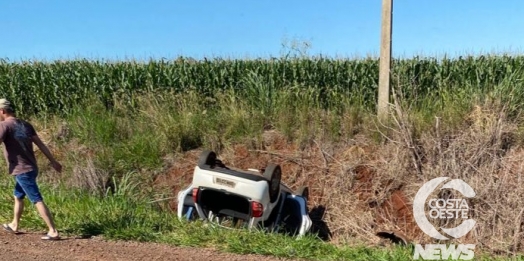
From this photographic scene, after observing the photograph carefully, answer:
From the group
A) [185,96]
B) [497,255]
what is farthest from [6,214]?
[497,255]

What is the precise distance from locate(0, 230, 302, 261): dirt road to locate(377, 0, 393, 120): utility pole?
4.48 m

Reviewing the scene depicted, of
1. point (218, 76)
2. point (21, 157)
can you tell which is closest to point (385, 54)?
point (218, 76)

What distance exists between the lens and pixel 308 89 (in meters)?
11.6

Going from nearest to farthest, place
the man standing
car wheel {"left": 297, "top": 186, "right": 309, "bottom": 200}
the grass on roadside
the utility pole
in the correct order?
the grass on roadside < the man standing < car wheel {"left": 297, "top": 186, "right": 309, "bottom": 200} < the utility pole

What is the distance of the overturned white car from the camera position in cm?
683

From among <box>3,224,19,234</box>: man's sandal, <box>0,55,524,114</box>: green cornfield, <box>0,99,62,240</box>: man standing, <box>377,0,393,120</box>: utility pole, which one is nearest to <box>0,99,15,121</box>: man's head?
<box>0,99,62,240</box>: man standing

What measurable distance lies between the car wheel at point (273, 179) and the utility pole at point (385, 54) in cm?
319

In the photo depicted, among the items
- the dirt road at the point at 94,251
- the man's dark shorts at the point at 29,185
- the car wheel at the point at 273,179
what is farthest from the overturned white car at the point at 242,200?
the man's dark shorts at the point at 29,185

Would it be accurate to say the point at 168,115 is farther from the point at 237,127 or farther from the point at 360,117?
the point at 360,117

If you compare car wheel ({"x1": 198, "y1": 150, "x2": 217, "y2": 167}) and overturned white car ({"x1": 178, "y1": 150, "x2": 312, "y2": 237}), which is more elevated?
car wheel ({"x1": 198, "y1": 150, "x2": 217, "y2": 167})

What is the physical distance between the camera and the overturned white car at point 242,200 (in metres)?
6.83

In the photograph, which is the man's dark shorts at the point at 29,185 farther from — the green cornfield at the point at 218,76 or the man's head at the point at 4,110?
the green cornfield at the point at 218,76

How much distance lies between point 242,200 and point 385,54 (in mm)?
4291
